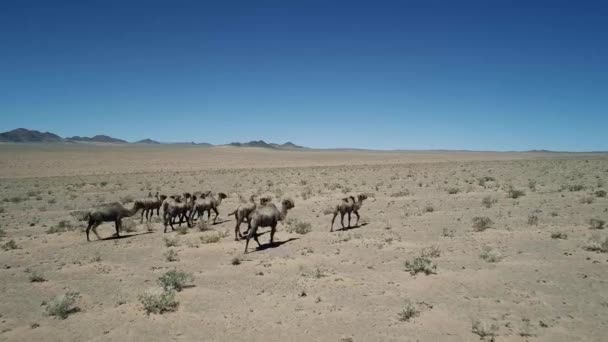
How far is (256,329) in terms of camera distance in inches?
329

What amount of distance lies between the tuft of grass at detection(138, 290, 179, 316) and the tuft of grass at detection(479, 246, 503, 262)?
A: 8.16 meters

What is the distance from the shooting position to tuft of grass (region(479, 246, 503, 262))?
11.7 m

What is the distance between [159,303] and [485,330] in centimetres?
648

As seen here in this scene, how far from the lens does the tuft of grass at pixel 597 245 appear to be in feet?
39.2

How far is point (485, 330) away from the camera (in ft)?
25.3

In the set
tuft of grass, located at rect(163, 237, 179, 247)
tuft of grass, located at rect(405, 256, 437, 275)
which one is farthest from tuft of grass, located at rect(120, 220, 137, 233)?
tuft of grass, located at rect(405, 256, 437, 275)

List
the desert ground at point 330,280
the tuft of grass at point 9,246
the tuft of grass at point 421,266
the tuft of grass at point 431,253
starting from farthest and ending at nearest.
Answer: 1. the tuft of grass at point 9,246
2. the tuft of grass at point 431,253
3. the tuft of grass at point 421,266
4. the desert ground at point 330,280

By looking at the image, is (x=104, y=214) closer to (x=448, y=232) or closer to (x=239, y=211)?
(x=239, y=211)

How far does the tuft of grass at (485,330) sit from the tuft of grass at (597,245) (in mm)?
6181

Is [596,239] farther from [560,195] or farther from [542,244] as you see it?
[560,195]

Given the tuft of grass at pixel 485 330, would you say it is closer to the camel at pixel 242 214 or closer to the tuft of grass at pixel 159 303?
the tuft of grass at pixel 159 303

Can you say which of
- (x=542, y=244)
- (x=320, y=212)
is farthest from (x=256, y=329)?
(x=320, y=212)

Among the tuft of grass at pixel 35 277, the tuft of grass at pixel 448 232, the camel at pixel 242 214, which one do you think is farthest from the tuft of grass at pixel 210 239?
the tuft of grass at pixel 448 232

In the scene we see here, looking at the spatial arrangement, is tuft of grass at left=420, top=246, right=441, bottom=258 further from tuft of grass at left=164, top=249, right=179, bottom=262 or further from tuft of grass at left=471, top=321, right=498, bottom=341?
tuft of grass at left=164, top=249, right=179, bottom=262
